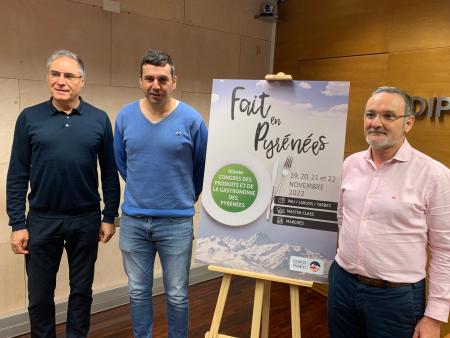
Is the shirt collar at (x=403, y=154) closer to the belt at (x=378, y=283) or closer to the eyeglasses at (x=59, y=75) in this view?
the belt at (x=378, y=283)

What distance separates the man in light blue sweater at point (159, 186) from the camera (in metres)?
2.00

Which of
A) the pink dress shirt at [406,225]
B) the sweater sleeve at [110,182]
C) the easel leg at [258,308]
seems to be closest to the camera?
the pink dress shirt at [406,225]

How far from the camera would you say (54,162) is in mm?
2055

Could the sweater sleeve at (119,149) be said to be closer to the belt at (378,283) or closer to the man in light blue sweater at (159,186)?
Answer: the man in light blue sweater at (159,186)

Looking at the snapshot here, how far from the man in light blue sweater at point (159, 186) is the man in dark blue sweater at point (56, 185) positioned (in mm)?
205

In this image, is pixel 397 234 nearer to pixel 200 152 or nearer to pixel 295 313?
pixel 295 313

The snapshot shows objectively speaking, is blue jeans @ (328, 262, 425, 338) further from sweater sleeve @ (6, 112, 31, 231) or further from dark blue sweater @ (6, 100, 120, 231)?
sweater sleeve @ (6, 112, 31, 231)

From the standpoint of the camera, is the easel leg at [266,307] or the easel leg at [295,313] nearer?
the easel leg at [295,313]

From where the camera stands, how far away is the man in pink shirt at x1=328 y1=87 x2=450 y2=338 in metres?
1.49

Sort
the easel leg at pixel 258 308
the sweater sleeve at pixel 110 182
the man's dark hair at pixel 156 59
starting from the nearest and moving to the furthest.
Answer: the man's dark hair at pixel 156 59, the easel leg at pixel 258 308, the sweater sleeve at pixel 110 182

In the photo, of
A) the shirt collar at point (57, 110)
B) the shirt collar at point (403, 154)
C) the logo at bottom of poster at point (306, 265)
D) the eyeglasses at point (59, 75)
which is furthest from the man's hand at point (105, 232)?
the shirt collar at point (403, 154)

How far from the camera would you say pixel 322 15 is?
3559 mm

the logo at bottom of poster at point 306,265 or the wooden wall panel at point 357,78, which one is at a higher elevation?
the wooden wall panel at point 357,78

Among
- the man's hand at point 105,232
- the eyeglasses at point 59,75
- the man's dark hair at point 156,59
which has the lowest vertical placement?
the man's hand at point 105,232
